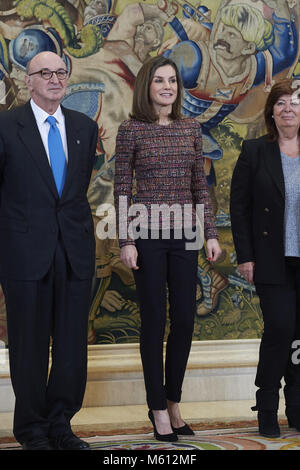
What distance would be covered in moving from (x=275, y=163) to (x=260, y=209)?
0.22 m

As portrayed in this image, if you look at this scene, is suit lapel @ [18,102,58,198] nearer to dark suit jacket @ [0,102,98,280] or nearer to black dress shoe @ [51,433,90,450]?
dark suit jacket @ [0,102,98,280]

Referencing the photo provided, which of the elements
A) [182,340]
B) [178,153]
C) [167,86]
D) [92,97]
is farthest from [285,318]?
[92,97]

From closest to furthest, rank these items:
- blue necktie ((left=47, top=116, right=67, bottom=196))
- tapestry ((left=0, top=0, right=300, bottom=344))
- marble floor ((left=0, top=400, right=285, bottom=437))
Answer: blue necktie ((left=47, top=116, right=67, bottom=196)), marble floor ((left=0, top=400, right=285, bottom=437)), tapestry ((left=0, top=0, right=300, bottom=344))

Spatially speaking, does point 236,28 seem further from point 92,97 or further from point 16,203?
point 16,203

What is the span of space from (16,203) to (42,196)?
0.35 ft

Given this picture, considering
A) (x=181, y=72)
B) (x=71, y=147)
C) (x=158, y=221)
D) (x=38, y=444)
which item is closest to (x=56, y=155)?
(x=71, y=147)

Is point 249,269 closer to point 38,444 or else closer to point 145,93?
point 145,93

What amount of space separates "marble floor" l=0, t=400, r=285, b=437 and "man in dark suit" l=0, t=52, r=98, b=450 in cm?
51

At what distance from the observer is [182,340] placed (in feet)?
10.9

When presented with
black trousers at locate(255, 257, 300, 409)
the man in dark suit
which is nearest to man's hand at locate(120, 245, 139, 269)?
the man in dark suit

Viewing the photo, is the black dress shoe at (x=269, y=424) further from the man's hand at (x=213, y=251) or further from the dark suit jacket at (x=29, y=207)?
the dark suit jacket at (x=29, y=207)

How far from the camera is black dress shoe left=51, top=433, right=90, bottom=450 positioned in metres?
3.02

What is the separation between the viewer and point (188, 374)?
408 centimetres

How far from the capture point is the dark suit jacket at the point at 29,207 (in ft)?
9.80
